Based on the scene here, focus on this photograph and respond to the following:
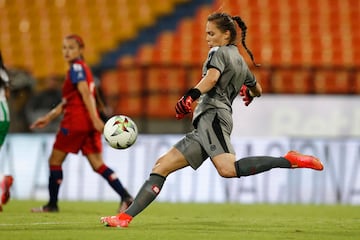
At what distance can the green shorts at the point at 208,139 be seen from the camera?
29.4 feet

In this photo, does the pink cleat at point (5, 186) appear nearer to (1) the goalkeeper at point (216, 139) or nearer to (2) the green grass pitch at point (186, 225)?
(2) the green grass pitch at point (186, 225)

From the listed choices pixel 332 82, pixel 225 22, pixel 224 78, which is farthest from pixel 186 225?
pixel 332 82

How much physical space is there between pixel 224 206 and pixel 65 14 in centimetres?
1059

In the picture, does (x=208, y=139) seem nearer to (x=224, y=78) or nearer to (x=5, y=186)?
(x=224, y=78)

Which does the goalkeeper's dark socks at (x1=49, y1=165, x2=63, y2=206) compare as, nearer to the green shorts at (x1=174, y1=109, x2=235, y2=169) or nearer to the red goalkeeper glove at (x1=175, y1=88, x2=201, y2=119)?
the green shorts at (x1=174, y1=109, x2=235, y2=169)

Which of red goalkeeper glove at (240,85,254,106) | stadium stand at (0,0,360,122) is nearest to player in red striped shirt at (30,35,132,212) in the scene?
red goalkeeper glove at (240,85,254,106)

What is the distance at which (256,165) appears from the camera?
8.92m

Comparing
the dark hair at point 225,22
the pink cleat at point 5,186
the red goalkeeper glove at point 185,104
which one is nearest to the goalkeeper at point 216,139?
the dark hair at point 225,22

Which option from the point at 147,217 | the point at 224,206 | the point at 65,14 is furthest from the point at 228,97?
the point at 65,14

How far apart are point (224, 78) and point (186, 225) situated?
1589mm

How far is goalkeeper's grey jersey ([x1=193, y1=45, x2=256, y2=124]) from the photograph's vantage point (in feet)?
29.2

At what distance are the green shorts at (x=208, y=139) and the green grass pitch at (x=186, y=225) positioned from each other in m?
0.71

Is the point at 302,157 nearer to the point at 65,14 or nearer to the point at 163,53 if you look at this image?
the point at 163,53

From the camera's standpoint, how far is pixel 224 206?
13867 millimetres
